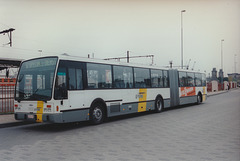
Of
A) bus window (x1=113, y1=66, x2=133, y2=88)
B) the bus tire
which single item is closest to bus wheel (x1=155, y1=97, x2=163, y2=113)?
bus window (x1=113, y1=66, x2=133, y2=88)

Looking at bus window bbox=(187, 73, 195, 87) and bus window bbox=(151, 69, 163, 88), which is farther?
bus window bbox=(187, 73, 195, 87)

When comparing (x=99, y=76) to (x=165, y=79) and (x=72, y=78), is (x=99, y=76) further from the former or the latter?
(x=165, y=79)

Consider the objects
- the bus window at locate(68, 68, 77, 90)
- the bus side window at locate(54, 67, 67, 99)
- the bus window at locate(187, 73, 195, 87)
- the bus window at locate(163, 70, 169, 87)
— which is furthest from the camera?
the bus window at locate(187, 73, 195, 87)

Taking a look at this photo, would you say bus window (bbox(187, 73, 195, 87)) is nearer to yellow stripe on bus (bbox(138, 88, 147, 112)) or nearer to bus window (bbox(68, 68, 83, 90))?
yellow stripe on bus (bbox(138, 88, 147, 112))

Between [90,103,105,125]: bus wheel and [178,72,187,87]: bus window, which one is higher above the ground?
[178,72,187,87]: bus window

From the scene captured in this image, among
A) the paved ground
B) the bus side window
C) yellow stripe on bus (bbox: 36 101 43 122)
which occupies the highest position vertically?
the bus side window

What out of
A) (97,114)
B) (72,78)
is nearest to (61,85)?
(72,78)

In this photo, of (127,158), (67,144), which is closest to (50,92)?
(67,144)

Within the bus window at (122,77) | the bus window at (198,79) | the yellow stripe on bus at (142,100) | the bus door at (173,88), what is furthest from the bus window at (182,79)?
the bus window at (122,77)

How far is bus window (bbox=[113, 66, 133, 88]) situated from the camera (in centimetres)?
1229

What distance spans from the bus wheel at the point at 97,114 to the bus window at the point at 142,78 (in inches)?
129

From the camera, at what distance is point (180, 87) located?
1841cm

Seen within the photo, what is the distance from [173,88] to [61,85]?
10040 mm

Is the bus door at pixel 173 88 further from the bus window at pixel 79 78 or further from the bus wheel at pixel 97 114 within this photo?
the bus window at pixel 79 78
